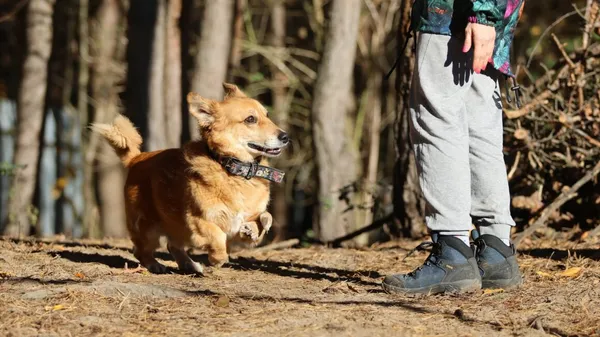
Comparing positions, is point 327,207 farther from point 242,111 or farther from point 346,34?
point 242,111

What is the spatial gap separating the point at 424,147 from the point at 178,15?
6954 millimetres

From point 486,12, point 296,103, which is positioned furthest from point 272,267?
point 296,103

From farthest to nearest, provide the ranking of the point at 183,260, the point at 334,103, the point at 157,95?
the point at 157,95, the point at 334,103, the point at 183,260

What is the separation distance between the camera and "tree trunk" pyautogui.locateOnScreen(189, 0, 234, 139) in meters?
10.3

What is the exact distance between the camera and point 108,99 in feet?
55.8

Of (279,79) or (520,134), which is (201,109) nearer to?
(520,134)

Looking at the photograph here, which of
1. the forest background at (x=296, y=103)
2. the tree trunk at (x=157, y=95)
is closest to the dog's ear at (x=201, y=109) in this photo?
the forest background at (x=296, y=103)

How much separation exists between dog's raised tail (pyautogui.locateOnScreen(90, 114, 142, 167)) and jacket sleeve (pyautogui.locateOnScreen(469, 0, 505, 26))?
292 centimetres

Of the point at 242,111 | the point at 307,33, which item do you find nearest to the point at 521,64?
the point at 242,111

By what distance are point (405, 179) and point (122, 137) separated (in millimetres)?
2253

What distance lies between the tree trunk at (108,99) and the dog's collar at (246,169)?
9.11 metres

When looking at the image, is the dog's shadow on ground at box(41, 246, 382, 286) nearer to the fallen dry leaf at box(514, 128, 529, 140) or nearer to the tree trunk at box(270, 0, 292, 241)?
the fallen dry leaf at box(514, 128, 529, 140)

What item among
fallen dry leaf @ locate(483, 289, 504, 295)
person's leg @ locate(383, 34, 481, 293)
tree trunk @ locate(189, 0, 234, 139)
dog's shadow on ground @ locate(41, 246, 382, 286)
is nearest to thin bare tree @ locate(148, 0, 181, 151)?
tree trunk @ locate(189, 0, 234, 139)

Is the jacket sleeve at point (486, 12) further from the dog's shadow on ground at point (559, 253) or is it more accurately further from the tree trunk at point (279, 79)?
the tree trunk at point (279, 79)
